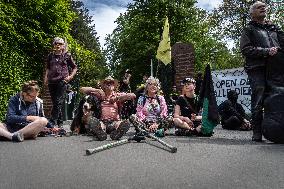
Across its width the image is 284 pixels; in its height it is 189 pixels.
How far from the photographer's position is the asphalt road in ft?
13.9

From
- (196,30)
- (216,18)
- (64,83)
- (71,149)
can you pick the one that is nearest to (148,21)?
(196,30)

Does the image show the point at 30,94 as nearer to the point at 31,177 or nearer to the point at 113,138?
the point at 113,138

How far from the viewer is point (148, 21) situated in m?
48.5

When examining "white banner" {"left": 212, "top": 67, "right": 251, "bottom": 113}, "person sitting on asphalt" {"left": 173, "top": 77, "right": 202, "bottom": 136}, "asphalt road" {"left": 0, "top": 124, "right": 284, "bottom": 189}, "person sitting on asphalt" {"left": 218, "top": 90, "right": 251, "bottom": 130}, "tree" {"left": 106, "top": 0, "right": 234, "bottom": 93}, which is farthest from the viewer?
"tree" {"left": 106, "top": 0, "right": 234, "bottom": 93}

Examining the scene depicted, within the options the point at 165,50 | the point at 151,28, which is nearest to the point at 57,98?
the point at 165,50

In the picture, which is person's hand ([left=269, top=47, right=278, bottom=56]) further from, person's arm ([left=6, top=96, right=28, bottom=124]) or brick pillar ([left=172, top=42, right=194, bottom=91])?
brick pillar ([left=172, top=42, right=194, bottom=91])

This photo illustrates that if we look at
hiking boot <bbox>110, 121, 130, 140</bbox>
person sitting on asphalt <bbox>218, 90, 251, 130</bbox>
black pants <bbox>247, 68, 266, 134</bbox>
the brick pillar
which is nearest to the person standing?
black pants <bbox>247, 68, 266, 134</bbox>

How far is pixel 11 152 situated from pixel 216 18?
96.4 feet

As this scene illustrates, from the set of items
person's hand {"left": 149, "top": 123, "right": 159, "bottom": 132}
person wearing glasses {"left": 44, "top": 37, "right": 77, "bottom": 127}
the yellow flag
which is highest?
the yellow flag

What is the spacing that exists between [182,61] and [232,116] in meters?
5.68

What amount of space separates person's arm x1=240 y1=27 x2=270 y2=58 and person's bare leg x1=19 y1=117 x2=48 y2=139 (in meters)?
3.35

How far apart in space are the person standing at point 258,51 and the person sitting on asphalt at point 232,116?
3.67 m

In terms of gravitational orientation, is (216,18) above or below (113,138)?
above

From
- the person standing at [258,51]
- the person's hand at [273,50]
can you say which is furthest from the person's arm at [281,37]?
the person's hand at [273,50]
